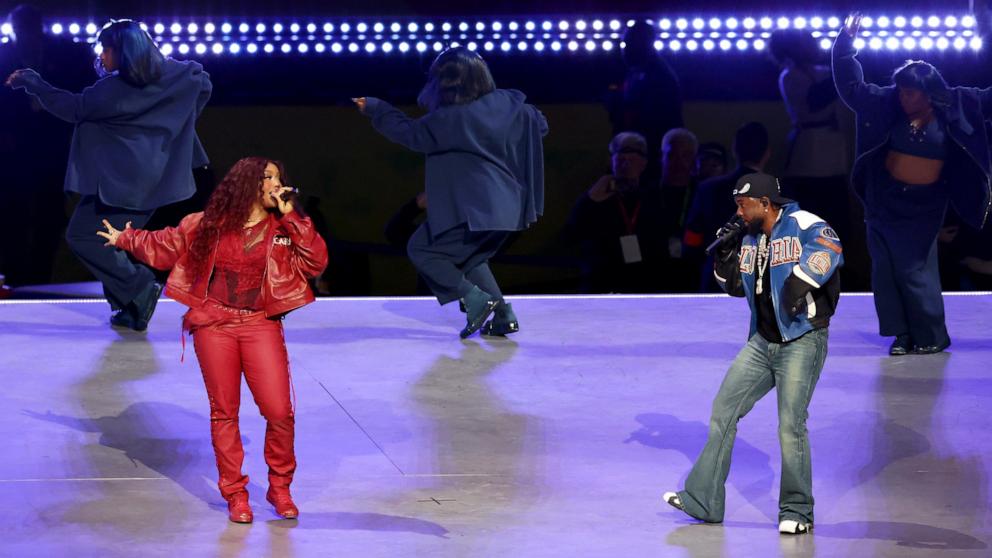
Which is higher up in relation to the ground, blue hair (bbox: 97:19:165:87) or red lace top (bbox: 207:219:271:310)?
blue hair (bbox: 97:19:165:87)

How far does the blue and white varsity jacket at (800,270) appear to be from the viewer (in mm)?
5137

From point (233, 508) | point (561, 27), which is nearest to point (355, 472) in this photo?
point (233, 508)

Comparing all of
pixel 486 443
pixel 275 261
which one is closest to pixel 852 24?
pixel 486 443

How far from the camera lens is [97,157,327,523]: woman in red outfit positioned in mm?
5305

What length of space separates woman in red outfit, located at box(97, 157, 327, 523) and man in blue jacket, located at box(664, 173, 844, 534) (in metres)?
1.38

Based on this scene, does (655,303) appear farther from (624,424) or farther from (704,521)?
(704,521)

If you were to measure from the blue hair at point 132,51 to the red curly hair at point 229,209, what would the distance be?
130 inches

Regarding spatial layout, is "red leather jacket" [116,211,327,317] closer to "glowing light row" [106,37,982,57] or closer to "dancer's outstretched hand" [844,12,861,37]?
"dancer's outstretched hand" [844,12,861,37]

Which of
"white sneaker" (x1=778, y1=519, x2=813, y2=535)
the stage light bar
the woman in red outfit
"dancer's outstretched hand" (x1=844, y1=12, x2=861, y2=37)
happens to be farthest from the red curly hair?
the stage light bar

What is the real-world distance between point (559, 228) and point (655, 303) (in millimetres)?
2603

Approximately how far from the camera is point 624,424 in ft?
22.3

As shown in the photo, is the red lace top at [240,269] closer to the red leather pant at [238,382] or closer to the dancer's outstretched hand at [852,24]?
the red leather pant at [238,382]

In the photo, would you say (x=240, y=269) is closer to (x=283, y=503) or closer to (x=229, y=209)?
(x=229, y=209)

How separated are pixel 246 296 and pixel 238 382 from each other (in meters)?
0.30
